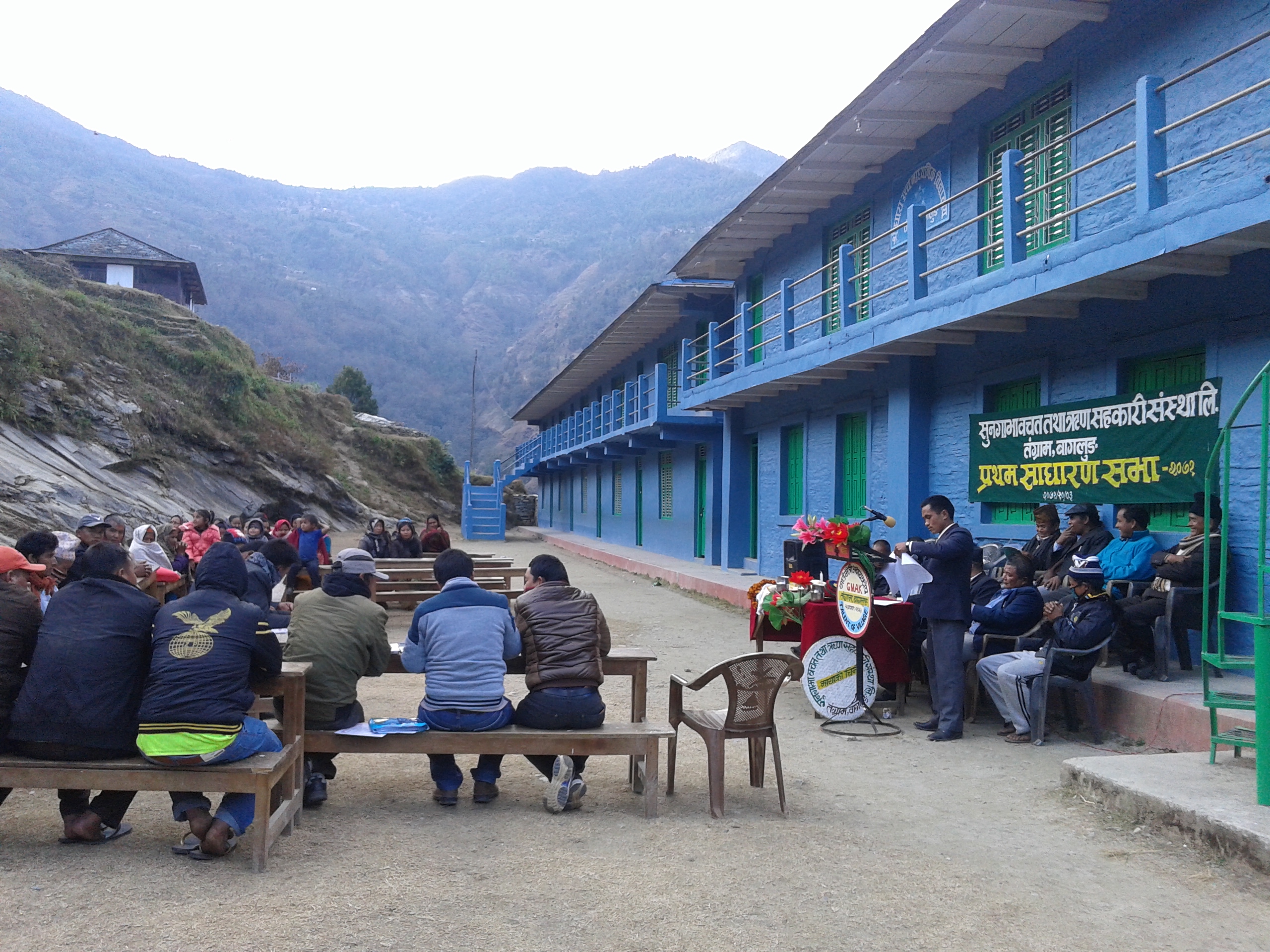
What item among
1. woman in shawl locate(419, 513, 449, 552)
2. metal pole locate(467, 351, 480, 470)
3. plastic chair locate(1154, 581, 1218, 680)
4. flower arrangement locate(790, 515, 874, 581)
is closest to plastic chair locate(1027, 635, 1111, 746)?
plastic chair locate(1154, 581, 1218, 680)

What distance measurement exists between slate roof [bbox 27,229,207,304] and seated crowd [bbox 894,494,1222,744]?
150 feet

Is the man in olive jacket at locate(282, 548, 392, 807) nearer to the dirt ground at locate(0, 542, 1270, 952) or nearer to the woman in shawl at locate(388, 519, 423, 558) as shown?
the dirt ground at locate(0, 542, 1270, 952)

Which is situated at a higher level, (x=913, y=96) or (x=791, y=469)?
(x=913, y=96)

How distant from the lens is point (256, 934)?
3.68 m

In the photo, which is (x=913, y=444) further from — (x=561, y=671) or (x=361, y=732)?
(x=361, y=732)

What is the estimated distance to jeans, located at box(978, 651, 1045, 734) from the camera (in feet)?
23.0

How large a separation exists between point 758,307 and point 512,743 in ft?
49.5

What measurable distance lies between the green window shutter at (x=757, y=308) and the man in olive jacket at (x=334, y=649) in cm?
1380

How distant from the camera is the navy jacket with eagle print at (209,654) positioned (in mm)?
4320

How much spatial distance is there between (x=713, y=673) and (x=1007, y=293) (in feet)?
18.5

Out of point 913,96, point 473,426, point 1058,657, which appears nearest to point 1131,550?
point 1058,657

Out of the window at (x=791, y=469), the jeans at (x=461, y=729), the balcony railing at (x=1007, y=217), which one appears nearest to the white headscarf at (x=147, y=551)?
the jeans at (x=461, y=729)

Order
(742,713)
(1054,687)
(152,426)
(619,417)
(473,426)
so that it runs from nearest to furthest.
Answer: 1. (742,713)
2. (1054,687)
3. (152,426)
4. (619,417)
5. (473,426)

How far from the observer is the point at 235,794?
4523mm
